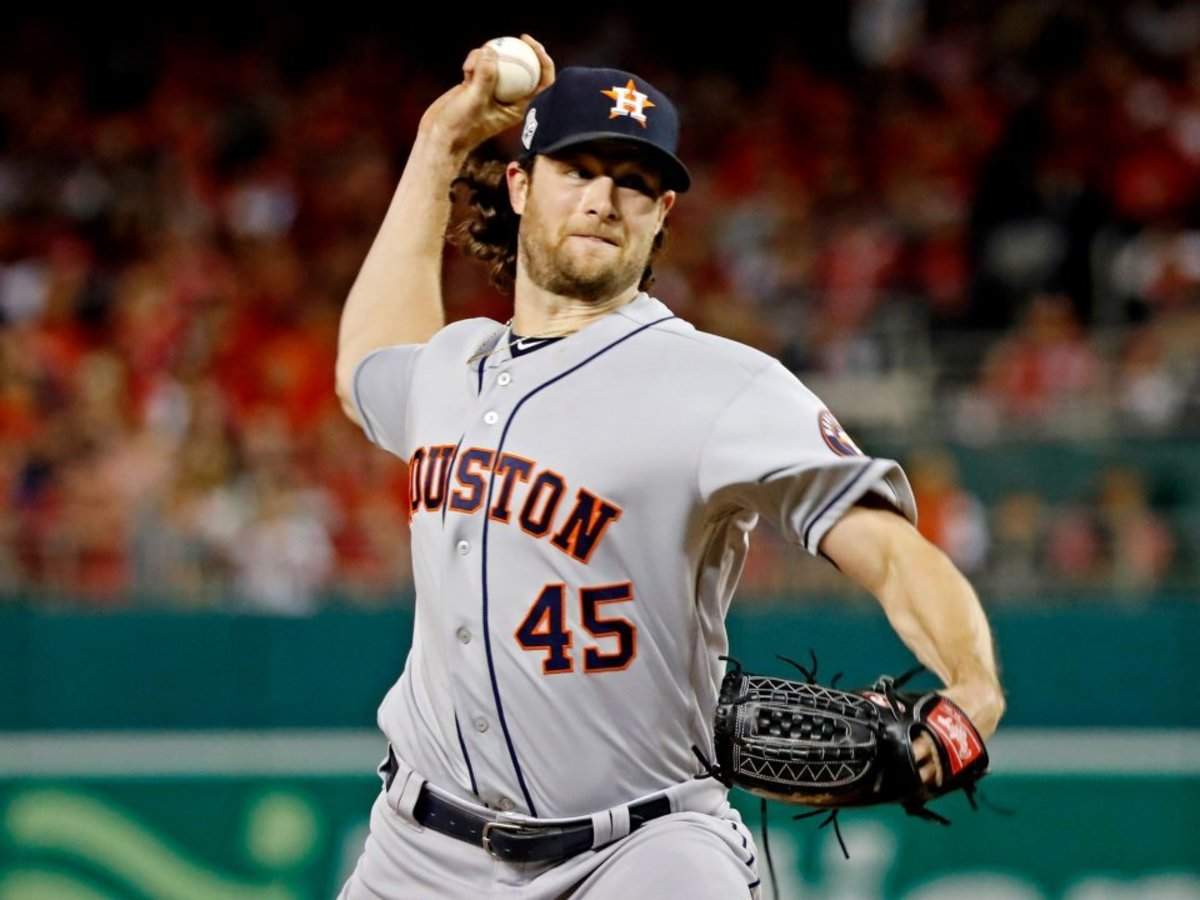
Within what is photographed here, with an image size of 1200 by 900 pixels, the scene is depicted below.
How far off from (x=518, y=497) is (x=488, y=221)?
34.2 inches

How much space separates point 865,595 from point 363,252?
3.98 meters

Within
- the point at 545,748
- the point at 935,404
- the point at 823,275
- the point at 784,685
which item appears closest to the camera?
the point at 784,685

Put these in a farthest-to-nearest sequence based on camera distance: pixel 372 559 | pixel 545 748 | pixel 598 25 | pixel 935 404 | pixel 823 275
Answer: pixel 598 25, pixel 823 275, pixel 935 404, pixel 372 559, pixel 545 748

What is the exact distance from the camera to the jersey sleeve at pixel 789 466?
2725 millimetres

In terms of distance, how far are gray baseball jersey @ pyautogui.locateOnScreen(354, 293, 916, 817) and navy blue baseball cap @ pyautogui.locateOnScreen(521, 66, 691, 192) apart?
264mm

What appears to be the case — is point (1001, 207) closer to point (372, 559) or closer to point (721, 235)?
point (721, 235)

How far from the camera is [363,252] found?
33.7 ft

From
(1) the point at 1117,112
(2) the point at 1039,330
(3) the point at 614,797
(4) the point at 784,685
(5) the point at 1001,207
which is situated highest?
(1) the point at 1117,112

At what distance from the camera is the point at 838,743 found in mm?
2572

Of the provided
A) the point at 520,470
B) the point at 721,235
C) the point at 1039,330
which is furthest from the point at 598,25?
the point at 520,470

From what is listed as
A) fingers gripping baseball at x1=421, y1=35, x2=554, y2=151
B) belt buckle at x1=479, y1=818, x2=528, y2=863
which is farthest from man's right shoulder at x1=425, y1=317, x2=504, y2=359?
belt buckle at x1=479, y1=818, x2=528, y2=863

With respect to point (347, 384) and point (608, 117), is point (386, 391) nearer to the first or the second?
point (347, 384)

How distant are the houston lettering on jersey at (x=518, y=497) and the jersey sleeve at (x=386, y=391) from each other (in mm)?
283

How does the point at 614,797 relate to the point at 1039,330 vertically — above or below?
below
